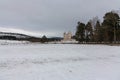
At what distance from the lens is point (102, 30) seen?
233 ft

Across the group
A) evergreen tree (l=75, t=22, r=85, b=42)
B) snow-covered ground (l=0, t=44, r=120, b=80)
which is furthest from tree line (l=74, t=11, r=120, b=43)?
snow-covered ground (l=0, t=44, r=120, b=80)

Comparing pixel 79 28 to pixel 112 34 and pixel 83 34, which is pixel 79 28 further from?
pixel 112 34

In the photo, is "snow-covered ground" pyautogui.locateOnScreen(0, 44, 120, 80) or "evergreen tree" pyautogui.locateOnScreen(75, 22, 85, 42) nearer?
"snow-covered ground" pyautogui.locateOnScreen(0, 44, 120, 80)

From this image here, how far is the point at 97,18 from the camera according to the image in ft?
280

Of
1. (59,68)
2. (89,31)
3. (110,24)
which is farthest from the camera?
(89,31)

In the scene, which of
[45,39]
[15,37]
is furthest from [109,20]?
[15,37]

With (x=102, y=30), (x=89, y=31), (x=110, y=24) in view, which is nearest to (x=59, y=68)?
(x=110, y=24)

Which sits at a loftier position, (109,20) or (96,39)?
(109,20)

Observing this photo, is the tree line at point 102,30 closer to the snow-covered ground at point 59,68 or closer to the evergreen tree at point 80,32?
the evergreen tree at point 80,32

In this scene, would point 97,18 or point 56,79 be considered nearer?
point 56,79

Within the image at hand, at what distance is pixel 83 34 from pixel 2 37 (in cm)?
5376

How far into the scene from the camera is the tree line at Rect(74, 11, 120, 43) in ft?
214

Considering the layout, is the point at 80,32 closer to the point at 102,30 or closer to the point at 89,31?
the point at 89,31

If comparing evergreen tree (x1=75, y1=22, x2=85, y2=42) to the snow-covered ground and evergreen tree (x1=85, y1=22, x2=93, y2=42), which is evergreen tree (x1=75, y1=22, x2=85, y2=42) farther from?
the snow-covered ground
